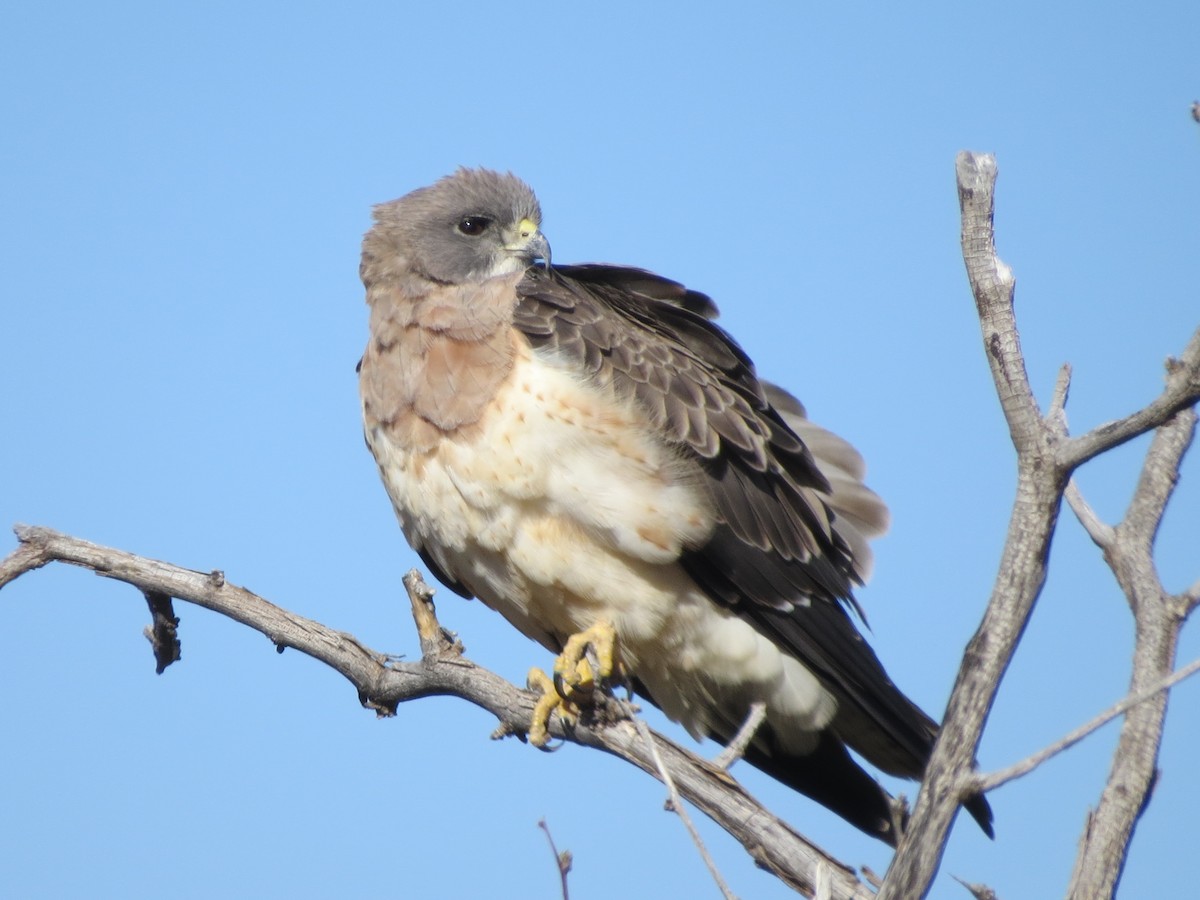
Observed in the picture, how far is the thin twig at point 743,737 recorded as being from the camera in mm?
4691

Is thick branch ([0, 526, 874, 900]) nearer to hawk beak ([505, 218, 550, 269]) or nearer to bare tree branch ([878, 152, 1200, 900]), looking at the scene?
bare tree branch ([878, 152, 1200, 900])

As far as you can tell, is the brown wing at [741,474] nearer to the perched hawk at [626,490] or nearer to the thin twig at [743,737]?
the perched hawk at [626,490]

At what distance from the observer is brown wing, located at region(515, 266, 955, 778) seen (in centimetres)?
500

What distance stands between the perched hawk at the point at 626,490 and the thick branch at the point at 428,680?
0.83 feet

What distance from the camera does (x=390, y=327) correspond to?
5352 millimetres

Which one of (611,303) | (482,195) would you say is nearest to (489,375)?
(611,303)

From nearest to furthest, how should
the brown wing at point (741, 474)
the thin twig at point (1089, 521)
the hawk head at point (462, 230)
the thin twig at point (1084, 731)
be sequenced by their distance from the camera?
the thin twig at point (1084, 731), the thin twig at point (1089, 521), the brown wing at point (741, 474), the hawk head at point (462, 230)

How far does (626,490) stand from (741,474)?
2.03ft

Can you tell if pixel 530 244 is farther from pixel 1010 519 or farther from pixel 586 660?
pixel 1010 519

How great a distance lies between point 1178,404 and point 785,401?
3272 millimetres

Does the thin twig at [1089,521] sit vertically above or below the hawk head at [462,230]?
below

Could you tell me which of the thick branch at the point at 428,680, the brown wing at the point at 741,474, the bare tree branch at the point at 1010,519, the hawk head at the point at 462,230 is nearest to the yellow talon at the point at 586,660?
the thick branch at the point at 428,680

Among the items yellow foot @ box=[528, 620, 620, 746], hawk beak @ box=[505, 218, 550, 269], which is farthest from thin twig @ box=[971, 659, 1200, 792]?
hawk beak @ box=[505, 218, 550, 269]

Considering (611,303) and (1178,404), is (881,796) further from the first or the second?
(1178,404)
